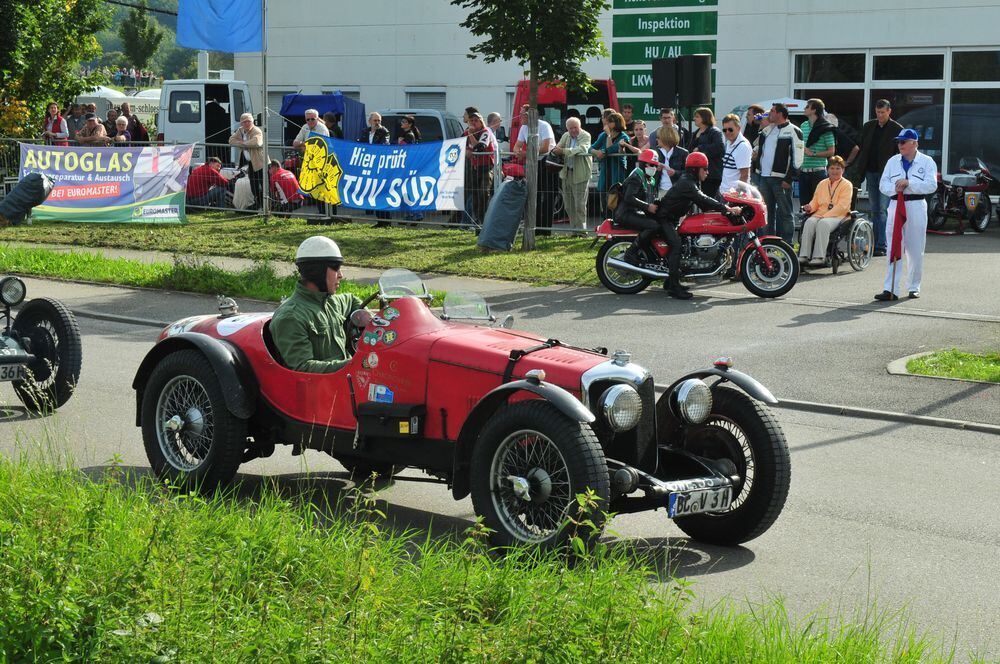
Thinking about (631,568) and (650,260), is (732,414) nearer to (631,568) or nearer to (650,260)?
(631,568)

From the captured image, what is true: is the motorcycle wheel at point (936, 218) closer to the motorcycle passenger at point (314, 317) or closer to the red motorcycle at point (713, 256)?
the red motorcycle at point (713, 256)

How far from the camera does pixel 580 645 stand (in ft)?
15.4

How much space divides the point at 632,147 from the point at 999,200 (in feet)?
27.5

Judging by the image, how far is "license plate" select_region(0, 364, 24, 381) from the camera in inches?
355

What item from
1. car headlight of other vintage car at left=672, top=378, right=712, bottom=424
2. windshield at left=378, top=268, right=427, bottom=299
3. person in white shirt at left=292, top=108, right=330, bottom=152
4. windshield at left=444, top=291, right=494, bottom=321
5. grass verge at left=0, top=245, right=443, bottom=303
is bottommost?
grass verge at left=0, top=245, right=443, bottom=303

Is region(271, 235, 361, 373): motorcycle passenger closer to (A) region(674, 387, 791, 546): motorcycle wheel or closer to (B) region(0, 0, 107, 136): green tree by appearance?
(A) region(674, 387, 791, 546): motorcycle wheel

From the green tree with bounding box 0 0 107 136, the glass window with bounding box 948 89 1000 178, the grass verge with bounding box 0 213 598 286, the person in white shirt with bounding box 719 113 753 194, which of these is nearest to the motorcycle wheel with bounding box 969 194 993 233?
the glass window with bounding box 948 89 1000 178

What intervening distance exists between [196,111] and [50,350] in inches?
930

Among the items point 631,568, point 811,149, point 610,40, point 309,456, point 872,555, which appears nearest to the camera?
point 631,568

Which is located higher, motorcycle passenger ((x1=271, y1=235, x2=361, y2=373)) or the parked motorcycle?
the parked motorcycle

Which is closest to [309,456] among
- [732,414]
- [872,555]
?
[732,414]

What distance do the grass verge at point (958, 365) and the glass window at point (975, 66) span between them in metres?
15.8

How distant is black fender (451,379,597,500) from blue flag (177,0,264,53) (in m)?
17.6

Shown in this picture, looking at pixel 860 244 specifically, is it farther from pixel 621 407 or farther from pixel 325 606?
pixel 325 606
